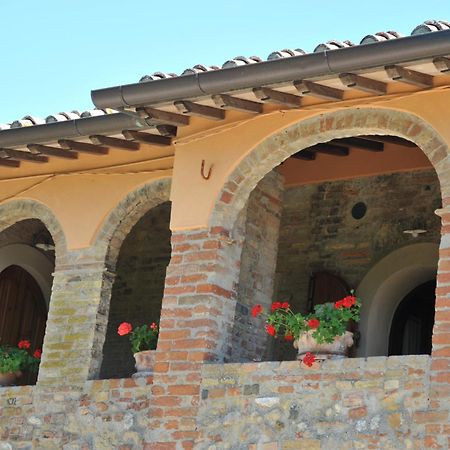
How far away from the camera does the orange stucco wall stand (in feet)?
31.1

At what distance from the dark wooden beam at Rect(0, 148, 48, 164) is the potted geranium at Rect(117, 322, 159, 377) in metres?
2.04

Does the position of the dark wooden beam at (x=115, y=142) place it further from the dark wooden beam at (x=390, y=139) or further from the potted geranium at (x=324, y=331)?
the potted geranium at (x=324, y=331)

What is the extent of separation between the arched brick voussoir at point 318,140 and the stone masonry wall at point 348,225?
7.40ft

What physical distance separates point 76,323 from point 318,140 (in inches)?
113

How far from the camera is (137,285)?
13508 mm

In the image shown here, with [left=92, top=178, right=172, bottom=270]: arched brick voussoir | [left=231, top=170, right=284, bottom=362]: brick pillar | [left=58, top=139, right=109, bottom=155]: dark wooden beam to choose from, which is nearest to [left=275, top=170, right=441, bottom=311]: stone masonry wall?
[left=231, top=170, right=284, bottom=362]: brick pillar

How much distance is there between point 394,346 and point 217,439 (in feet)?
10.3

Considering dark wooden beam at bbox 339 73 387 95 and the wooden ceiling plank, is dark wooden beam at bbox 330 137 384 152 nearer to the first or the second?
the wooden ceiling plank

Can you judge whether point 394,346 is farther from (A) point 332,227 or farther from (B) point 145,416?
(B) point 145,416

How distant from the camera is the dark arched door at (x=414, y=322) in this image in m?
11.8

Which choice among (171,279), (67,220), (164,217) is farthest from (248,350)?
(164,217)

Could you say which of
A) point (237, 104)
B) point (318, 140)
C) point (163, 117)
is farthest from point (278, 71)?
point (163, 117)

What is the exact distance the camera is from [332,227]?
12141 mm

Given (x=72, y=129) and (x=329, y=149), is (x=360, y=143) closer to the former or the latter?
(x=329, y=149)
